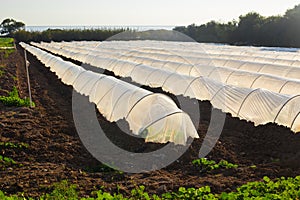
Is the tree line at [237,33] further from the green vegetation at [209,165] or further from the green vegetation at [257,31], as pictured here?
the green vegetation at [209,165]

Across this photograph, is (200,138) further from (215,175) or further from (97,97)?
(97,97)

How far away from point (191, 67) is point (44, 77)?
752 cm

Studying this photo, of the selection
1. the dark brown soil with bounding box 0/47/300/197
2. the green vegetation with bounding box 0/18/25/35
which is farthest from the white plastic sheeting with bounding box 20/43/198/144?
the green vegetation with bounding box 0/18/25/35

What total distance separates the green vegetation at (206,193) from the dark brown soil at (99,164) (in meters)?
0.22

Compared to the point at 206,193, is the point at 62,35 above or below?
above

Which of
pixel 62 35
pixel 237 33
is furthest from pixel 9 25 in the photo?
pixel 237 33

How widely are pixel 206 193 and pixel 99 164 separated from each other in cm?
227

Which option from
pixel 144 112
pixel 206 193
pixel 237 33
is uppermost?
pixel 237 33

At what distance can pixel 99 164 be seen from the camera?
6461mm

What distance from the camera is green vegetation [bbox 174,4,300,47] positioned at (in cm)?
3814

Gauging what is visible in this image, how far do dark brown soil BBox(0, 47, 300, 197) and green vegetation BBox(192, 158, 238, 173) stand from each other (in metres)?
0.11

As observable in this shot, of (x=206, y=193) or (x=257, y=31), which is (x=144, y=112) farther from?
(x=257, y=31)

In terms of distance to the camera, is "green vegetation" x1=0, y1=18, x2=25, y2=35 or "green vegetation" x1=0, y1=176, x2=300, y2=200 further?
"green vegetation" x1=0, y1=18, x2=25, y2=35

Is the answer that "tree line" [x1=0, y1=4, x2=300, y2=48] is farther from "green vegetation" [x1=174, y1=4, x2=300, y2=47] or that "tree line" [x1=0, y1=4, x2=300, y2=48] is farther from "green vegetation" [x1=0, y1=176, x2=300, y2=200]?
"green vegetation" [x1=0, y1=176, x2=300, y2=200]
